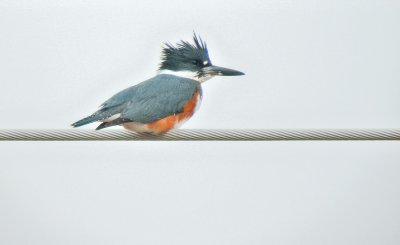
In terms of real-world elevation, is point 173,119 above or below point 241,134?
above

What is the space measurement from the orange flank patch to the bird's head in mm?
359

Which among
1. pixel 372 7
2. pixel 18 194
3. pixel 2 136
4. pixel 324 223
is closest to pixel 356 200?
pixel 324 223

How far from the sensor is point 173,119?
646cm

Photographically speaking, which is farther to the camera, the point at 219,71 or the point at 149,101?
the point at 219,71

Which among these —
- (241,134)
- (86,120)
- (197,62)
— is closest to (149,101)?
(86,120)

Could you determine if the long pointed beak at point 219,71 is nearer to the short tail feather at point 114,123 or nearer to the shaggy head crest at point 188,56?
the shaggy head crest at point 188,56

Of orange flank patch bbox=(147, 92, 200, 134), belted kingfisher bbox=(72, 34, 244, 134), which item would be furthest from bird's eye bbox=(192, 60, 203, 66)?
orange flank patch bbox=(147, 92, 200, 134)

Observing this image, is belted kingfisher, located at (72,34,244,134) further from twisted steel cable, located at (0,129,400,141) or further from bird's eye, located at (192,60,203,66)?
twisted steel cable, located at (0,129,400,141)

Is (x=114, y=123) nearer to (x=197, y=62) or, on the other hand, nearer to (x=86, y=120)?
(x=86, y=120)

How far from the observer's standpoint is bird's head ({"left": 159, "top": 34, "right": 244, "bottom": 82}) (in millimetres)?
7137

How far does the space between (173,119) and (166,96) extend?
248 millimetres

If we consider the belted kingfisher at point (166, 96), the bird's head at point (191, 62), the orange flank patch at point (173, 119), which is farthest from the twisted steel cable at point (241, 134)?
the bird's head at point (191, 62)

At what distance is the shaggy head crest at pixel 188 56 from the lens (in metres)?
7.20

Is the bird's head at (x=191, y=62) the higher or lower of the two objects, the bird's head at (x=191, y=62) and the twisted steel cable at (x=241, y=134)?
the higher
